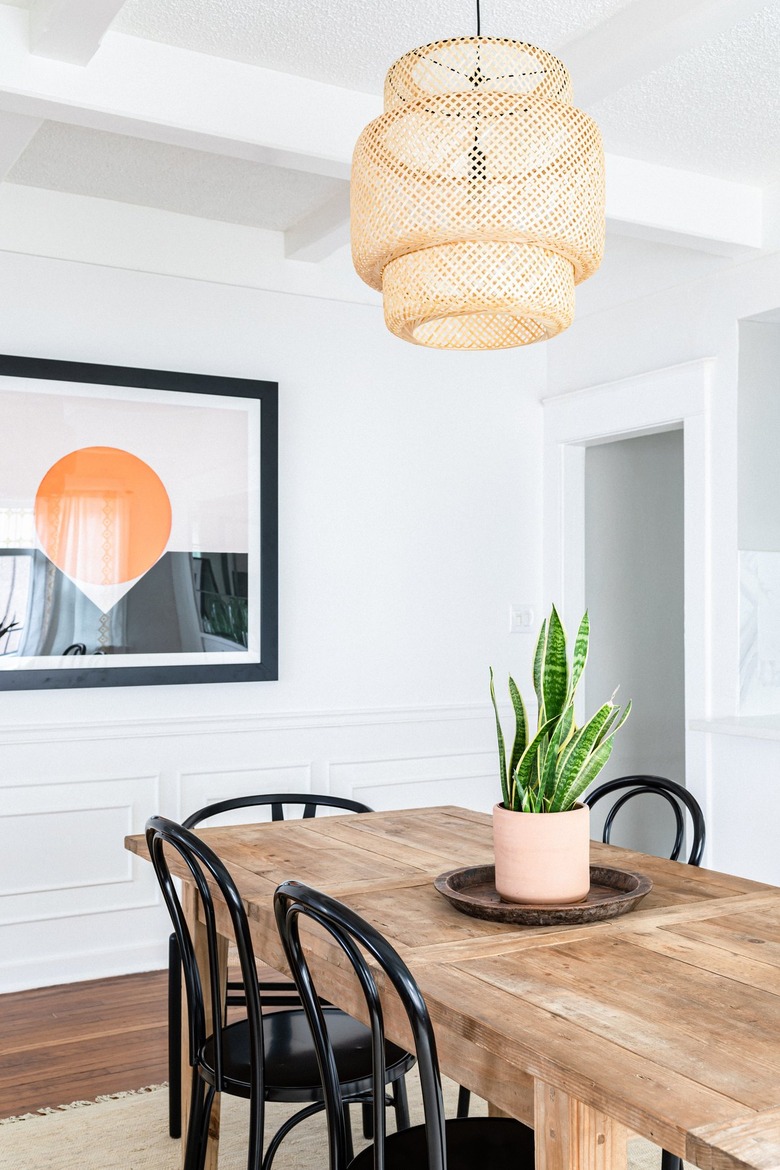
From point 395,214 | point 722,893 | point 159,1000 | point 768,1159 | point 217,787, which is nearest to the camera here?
point 768,1159

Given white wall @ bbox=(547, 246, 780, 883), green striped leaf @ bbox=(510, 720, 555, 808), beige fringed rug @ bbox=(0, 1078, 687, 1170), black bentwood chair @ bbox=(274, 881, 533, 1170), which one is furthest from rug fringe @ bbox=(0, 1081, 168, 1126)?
white wall @ bbox=(547, 246, 780, 883)

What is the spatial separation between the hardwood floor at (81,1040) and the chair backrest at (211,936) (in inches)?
35.5

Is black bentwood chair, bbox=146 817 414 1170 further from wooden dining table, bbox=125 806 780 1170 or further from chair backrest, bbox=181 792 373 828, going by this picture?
chair backrest, bbox=181 792 373 828

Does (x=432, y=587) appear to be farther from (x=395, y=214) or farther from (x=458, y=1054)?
(x=458, y=1054)

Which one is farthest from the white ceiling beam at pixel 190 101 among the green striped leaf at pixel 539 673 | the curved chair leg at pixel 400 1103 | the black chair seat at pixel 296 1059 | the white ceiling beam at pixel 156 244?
the curved chair leg at pixel 400 1103

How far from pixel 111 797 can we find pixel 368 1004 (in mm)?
2538

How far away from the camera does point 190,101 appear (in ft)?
9.14

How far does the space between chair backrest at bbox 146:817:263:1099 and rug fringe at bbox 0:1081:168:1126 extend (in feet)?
2.61

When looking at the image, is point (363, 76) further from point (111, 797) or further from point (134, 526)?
point (111, 797)

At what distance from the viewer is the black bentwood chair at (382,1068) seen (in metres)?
1.37

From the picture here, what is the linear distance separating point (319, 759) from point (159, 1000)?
41.0 inches

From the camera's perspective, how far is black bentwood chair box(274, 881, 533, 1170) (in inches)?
53.9

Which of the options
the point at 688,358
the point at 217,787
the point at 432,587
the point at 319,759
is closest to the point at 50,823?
the point at 217,787

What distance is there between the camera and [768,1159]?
3.32 feet
